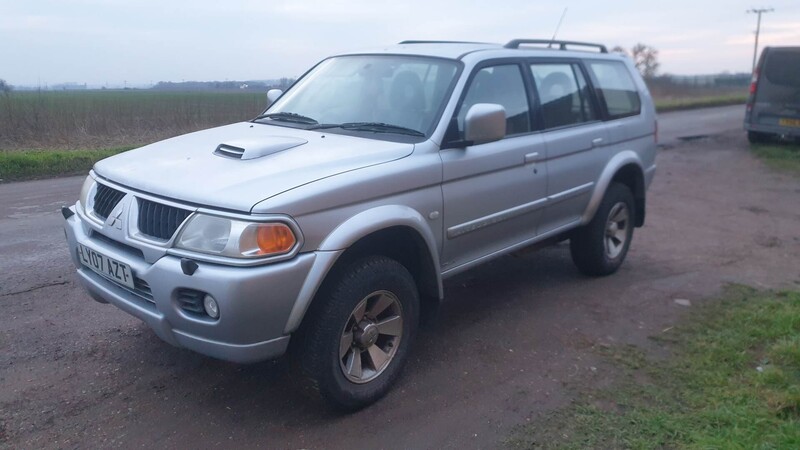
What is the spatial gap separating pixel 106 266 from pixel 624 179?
4.25 metres

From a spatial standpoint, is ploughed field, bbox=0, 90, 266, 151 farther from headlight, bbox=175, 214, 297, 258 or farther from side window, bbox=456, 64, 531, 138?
headlight, bbox=175, 214, 297, 258

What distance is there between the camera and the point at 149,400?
3.71 meters

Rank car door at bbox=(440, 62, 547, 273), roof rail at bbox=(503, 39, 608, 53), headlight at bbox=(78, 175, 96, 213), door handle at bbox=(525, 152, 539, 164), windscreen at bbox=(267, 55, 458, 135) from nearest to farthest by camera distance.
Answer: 1. headlight at bbox=(78, 175, 96, 213)
2. car door at bbox=(440, 62, 547, 273)
3. windscreen at bbox=(267, 55, 458, 135)
4. door handle at bbox=(525, 152, 539, 164)
5. roof rail at bbox=(503, 39, 608, 53)

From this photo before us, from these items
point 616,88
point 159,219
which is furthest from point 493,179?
point 616,88

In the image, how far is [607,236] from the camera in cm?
603

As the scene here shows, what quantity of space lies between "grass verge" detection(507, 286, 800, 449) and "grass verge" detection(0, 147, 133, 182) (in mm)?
9408

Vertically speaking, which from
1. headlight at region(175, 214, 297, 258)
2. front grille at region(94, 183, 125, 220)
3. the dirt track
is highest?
front grille at region(94, 183, 125, 220)

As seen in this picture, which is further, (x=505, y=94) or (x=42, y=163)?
(x=42, y=163)

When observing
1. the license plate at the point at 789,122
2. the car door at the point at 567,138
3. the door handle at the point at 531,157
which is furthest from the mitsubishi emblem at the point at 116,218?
the license plate at the point at 789,122

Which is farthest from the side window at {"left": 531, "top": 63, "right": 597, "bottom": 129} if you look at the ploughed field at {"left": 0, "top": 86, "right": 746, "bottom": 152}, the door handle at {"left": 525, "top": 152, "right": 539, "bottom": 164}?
the ploughed field at {"left": 0, "top": 86, "right": 746, "bottom": 152}

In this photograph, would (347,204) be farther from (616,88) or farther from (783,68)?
(783,68)

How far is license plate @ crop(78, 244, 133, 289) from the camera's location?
11.2 ft

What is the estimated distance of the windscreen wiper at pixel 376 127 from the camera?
4.19m

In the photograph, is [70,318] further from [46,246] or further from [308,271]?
[308,271]
